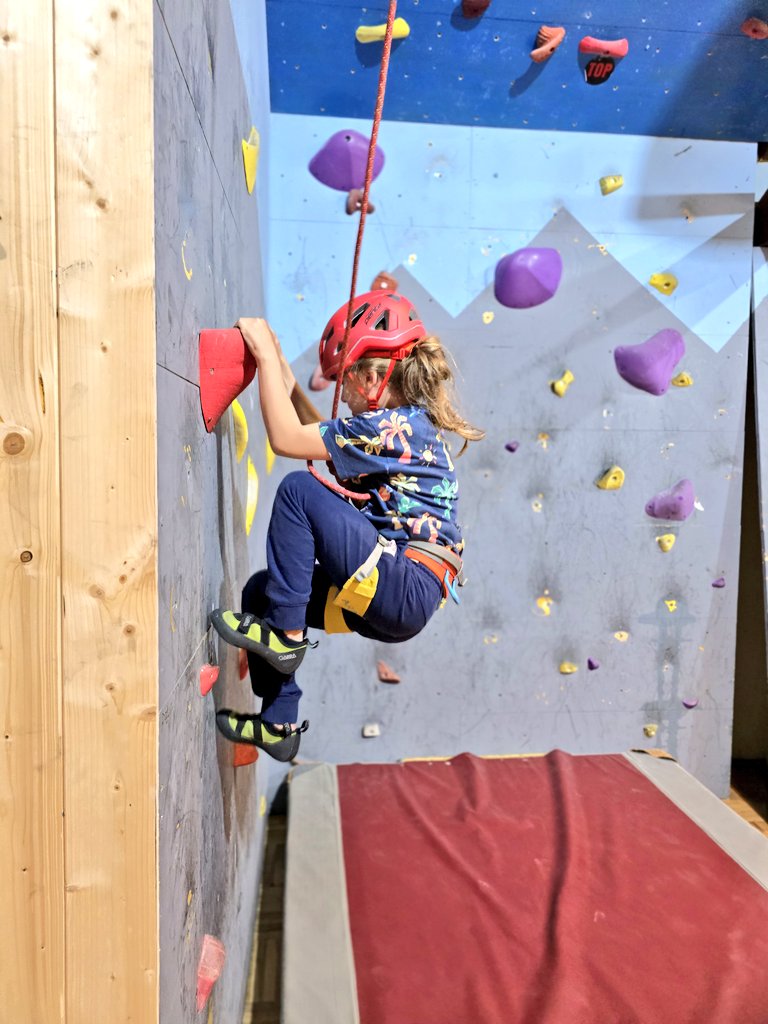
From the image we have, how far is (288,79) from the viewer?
2486 mm

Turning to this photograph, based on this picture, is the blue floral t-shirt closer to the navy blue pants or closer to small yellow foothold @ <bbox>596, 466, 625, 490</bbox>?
the navy blue pants

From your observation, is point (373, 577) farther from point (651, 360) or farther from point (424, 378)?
point (651, 360)

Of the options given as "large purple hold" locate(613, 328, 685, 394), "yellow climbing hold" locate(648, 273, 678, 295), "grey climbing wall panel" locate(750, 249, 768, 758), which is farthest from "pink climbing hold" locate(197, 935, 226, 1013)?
"yellow climbing hold" locate(648, 273, 678, 295)

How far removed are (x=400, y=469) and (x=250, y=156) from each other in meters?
0.94

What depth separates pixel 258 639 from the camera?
4.02ft

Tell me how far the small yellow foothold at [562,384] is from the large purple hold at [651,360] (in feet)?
0.64

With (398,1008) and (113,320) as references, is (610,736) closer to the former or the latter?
(398,1008)

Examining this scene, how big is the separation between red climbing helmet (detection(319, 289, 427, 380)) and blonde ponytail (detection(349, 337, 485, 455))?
0.05ft

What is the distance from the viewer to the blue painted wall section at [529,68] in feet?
7.61

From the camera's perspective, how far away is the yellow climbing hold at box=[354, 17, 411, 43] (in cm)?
231

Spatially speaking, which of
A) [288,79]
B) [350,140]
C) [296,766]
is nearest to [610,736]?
[296,766]

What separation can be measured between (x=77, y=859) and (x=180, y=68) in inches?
37.2

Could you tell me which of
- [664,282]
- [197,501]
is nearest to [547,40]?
[664,282]

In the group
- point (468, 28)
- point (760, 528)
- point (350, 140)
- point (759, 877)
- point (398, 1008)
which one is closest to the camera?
point (398, 1008)
